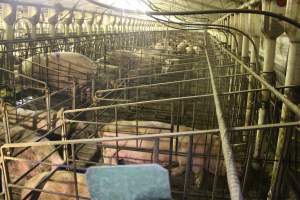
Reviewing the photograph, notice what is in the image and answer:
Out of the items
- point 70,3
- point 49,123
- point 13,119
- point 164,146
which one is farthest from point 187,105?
point 70,3

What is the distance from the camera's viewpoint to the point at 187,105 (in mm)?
7605

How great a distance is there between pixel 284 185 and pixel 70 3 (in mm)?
13885

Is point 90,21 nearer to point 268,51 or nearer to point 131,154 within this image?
point 268,51

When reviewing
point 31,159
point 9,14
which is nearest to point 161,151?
point 31,159

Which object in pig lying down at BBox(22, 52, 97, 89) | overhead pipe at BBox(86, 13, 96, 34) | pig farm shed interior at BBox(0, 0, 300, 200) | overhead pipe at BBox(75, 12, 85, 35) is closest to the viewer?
pig farm shed interior at BBox(0, 0, 300, 200)

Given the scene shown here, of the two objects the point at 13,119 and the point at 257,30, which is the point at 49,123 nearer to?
the point at 13,119

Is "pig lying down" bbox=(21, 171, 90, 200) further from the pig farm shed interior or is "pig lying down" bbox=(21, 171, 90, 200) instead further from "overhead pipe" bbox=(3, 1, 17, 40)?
"overhead pipe" bbox=(3, 1, 17, 40)

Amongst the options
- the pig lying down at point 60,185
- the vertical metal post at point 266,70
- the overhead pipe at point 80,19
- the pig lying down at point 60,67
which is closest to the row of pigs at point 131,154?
the pig lying down at point 60,185

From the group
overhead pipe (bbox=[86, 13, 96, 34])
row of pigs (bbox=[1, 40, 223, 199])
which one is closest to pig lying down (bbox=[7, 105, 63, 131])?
row of pigs (bbox=[1, 40, 223, 199])

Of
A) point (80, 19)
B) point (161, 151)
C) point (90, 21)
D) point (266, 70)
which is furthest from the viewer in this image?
point (90, 21)

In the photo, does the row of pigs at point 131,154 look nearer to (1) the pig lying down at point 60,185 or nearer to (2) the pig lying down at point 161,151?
(2) the pig lying down at point 161,151

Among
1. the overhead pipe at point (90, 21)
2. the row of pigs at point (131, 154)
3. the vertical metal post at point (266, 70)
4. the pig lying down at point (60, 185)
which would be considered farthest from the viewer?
the overhead pipe at point (90, 21)

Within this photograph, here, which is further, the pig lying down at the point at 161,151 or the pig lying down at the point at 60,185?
the pig lying down at the point at 161,151

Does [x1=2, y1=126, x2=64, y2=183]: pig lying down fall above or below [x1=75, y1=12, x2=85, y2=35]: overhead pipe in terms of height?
below
